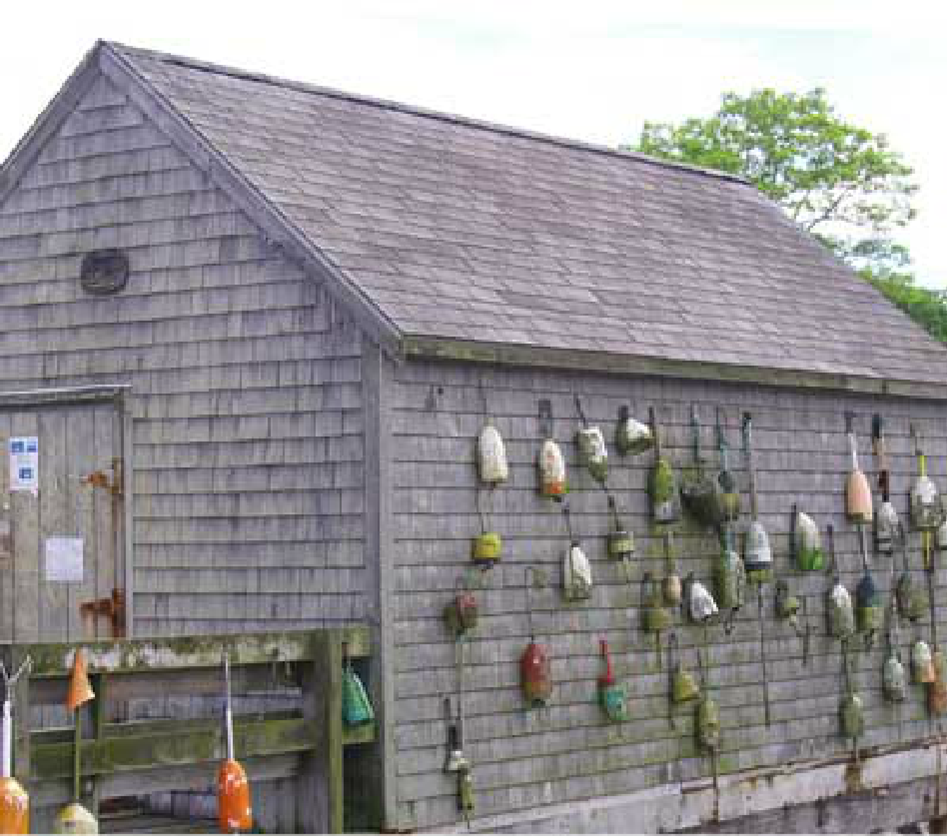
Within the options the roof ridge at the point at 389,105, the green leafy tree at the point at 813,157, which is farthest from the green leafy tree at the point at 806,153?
the roof ridge at the point at 389,105

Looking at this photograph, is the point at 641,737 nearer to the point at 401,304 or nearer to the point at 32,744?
the point at 401,304

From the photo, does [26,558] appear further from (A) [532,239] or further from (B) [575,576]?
(A) [532,239]

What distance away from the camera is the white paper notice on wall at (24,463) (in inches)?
514

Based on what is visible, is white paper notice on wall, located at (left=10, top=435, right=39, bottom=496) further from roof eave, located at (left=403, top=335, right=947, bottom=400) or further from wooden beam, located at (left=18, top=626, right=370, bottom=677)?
roof eave, located at (left=403, top=335, right=947, bottom=400)

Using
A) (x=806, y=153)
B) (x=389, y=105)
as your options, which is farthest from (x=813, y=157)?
(x=389, y=105)

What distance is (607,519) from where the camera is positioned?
13.0 m

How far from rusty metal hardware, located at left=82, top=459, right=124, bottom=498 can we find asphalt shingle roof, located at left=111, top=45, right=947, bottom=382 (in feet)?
6.49

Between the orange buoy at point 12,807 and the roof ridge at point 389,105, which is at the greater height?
the roof ridge at point 389,105

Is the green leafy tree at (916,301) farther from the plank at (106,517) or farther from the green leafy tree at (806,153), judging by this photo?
the plank at (106,517)

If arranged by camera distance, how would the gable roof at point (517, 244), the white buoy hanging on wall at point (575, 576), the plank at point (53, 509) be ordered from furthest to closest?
the plank at point (53, 509)
the white buoy hanging on wall at point (575, 576)
the gable roof at point (517, 244)

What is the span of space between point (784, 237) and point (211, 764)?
28.9 feet

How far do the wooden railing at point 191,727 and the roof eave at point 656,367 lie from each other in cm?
165

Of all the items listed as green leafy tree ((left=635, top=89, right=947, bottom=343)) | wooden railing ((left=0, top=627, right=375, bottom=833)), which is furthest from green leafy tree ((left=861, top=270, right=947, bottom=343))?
wooden railing ((left=0, top=627, right=375, bottom=833))

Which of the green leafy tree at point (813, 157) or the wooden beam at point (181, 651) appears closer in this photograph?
the wooden beam at point (181, 651)
